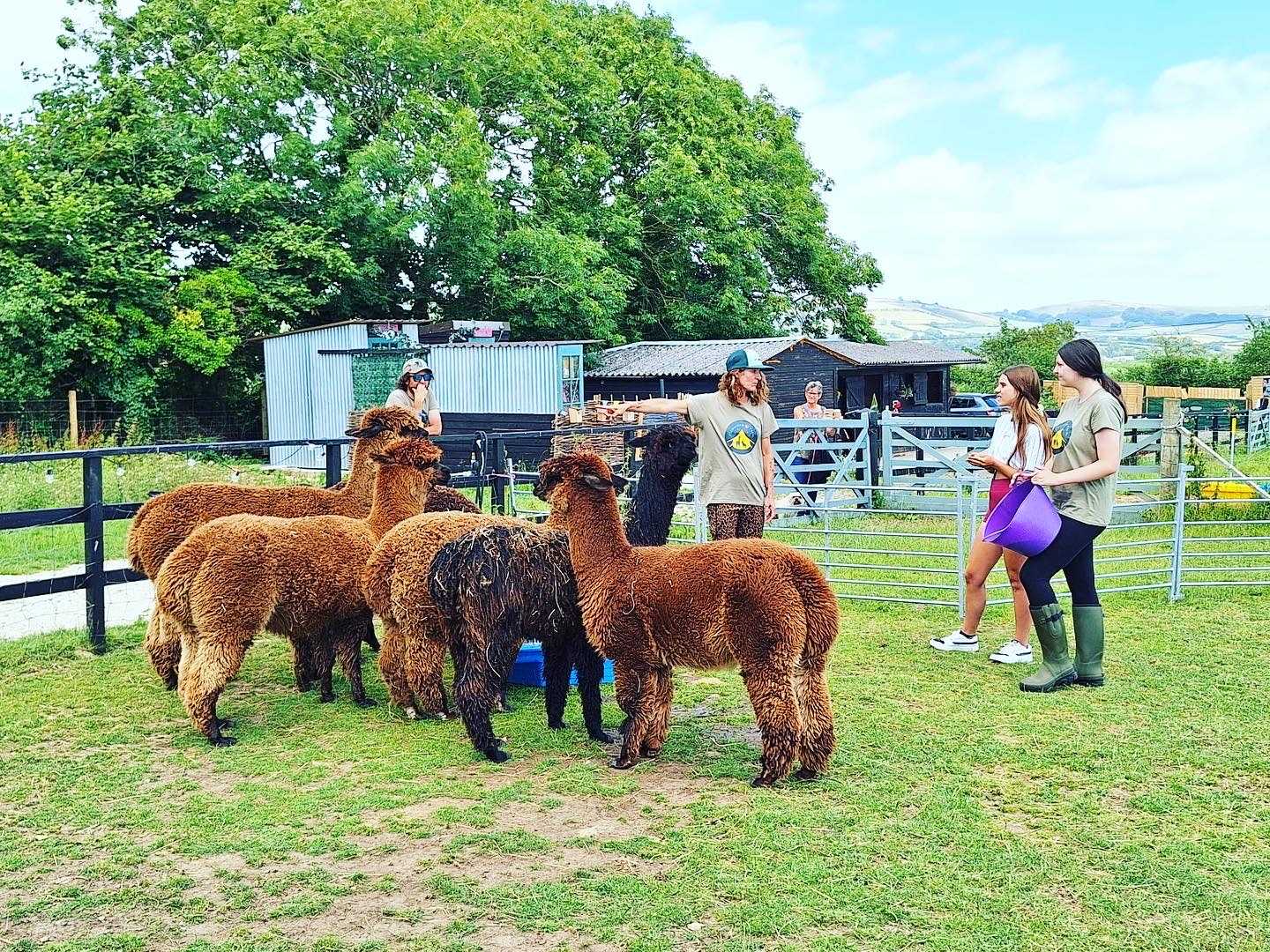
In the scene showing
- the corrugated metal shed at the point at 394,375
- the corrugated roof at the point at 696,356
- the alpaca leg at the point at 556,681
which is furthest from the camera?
the corrugated roof at the point at 696,356

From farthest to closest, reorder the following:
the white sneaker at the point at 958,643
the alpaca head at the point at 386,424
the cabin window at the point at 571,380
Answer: the cabin window at the point at 571,380
the white sneaker at the point at 958,643
the alpaca head at the point at 386,424

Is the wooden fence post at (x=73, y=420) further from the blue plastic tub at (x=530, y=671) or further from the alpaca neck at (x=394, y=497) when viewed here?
the blue plastic tub at (x=530, y=671)

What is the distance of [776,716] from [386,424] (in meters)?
3.56

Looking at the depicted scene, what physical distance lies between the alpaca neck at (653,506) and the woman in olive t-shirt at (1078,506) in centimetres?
219

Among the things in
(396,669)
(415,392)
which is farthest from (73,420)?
(396,669)

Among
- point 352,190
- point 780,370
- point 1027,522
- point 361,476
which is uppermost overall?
point 352,190

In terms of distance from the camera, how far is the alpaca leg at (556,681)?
611 centimetres

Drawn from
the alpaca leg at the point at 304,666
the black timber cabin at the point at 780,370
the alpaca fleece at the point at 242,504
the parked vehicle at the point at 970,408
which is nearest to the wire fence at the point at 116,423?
the black timber cabin at the point at 780,370

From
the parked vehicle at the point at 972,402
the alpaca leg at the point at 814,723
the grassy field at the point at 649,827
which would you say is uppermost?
the parked vehicle at the point at 972,402

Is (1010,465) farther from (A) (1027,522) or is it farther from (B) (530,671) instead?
(B) (530,671)

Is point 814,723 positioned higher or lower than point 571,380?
lower

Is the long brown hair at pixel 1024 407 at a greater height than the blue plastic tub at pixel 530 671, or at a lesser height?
greater

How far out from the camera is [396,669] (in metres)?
6.25

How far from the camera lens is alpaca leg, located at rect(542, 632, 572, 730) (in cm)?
611
